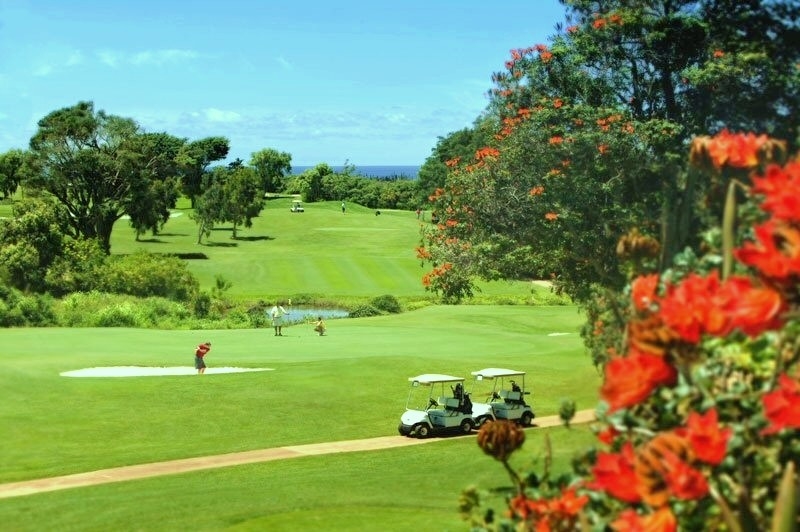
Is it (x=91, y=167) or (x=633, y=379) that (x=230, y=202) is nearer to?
(x=91, y=167)

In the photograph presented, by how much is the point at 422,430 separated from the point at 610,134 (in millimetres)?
8116

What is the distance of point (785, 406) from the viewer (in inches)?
129

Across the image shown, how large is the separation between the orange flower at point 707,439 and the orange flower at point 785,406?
0.18m

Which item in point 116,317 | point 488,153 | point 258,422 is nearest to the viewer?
point 488,153

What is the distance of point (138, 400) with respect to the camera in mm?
23641

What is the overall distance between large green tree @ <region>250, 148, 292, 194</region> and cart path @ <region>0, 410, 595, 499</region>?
132698mm

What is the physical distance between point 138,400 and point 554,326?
22.9 m

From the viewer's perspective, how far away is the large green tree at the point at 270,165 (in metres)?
152

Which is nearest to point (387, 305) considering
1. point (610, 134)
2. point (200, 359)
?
point (200, 359)

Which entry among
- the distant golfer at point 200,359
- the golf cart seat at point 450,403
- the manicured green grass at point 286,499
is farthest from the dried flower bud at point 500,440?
the distant golfer at point 200,359

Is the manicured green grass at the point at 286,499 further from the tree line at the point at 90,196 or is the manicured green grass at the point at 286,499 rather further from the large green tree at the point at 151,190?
the large green tree at the point at 151,190

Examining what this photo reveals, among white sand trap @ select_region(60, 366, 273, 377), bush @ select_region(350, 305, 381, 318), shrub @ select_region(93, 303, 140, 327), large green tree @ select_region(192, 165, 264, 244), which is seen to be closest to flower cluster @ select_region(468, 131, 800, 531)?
white sand trap @ select_region(60, 366, 273, 377)

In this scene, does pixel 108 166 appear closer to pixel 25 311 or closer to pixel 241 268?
pixel 241 268

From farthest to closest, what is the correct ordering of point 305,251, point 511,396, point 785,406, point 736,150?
→ point 305,251
point 511,396
point 736,150
point 785,406
